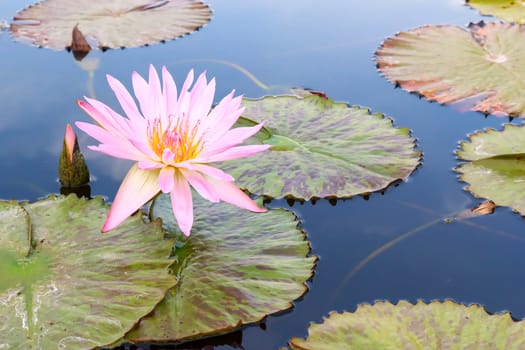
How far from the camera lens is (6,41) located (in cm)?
412

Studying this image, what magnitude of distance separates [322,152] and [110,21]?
Answer: 84.0 inches

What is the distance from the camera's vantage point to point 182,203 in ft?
6.14

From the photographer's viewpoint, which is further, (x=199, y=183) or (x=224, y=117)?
(x=224, y=117)

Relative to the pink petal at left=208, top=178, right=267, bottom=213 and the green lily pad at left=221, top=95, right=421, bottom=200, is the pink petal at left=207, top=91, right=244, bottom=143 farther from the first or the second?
the green lily pad at left=221, top=95, right=421, bottom=200

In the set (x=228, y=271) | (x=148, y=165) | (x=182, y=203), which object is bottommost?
(x=228, y=271)

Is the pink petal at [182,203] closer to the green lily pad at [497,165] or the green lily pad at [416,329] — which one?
the green lily pad at [416,329]

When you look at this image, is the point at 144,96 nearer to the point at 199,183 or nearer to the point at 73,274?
the point at 199,183

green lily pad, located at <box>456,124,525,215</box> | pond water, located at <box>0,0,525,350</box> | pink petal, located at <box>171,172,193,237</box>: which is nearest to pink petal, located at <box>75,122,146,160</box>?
pink petal, located at <box>171,172,193,237</box>

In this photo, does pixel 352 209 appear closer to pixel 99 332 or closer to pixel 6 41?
pixel 99 332

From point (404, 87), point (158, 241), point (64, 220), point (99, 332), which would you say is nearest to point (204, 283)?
point (158, 241)

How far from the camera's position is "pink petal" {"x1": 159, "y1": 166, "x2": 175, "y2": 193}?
6.00ft

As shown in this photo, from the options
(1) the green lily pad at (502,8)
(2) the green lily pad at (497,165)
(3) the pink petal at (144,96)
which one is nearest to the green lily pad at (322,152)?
(2) the green lily pad at (497,165)

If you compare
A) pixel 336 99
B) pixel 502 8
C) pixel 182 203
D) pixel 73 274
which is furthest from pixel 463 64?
pixel 73 274

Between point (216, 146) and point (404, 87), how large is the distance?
5.74 feet
